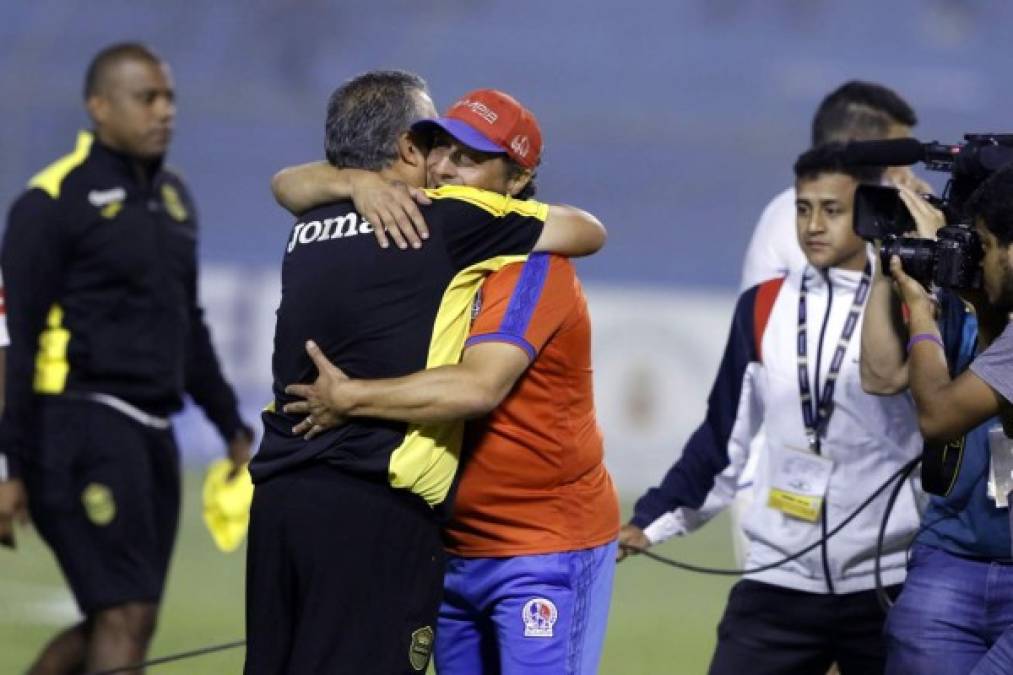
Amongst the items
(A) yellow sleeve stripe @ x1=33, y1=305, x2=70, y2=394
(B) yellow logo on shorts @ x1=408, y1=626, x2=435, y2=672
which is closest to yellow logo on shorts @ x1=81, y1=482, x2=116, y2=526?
(A) yellow sleeve stripe @ x1=33, y1=305, x2=70, y2=394

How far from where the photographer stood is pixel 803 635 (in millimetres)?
5156

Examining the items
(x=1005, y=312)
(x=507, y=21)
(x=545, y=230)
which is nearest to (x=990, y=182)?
(x=1005, y=312)

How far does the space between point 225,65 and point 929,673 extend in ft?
48.7

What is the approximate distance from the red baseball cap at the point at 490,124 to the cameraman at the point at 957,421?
37.9 inches

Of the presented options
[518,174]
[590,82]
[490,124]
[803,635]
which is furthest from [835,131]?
[590,82]

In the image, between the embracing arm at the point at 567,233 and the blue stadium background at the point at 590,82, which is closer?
the embracing arm at the point at 567,233

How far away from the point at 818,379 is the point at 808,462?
236mm

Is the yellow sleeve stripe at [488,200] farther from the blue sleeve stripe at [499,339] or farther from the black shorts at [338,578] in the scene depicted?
the black shorts at [338,578]

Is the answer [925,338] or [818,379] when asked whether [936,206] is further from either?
[818,379]

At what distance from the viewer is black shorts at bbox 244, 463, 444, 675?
13.0ft

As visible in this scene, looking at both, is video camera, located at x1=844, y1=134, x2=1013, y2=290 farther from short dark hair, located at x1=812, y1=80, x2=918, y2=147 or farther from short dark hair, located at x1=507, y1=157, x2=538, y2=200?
short dark hair, located at x1=812, y1=80, x2=918, y2=147

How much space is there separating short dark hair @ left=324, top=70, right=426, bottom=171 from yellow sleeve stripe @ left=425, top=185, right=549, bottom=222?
0.56ft

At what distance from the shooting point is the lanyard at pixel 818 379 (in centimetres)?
512

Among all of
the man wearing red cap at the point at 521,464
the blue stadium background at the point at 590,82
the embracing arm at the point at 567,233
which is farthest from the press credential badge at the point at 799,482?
the blue stadium background at the point at 590,82
